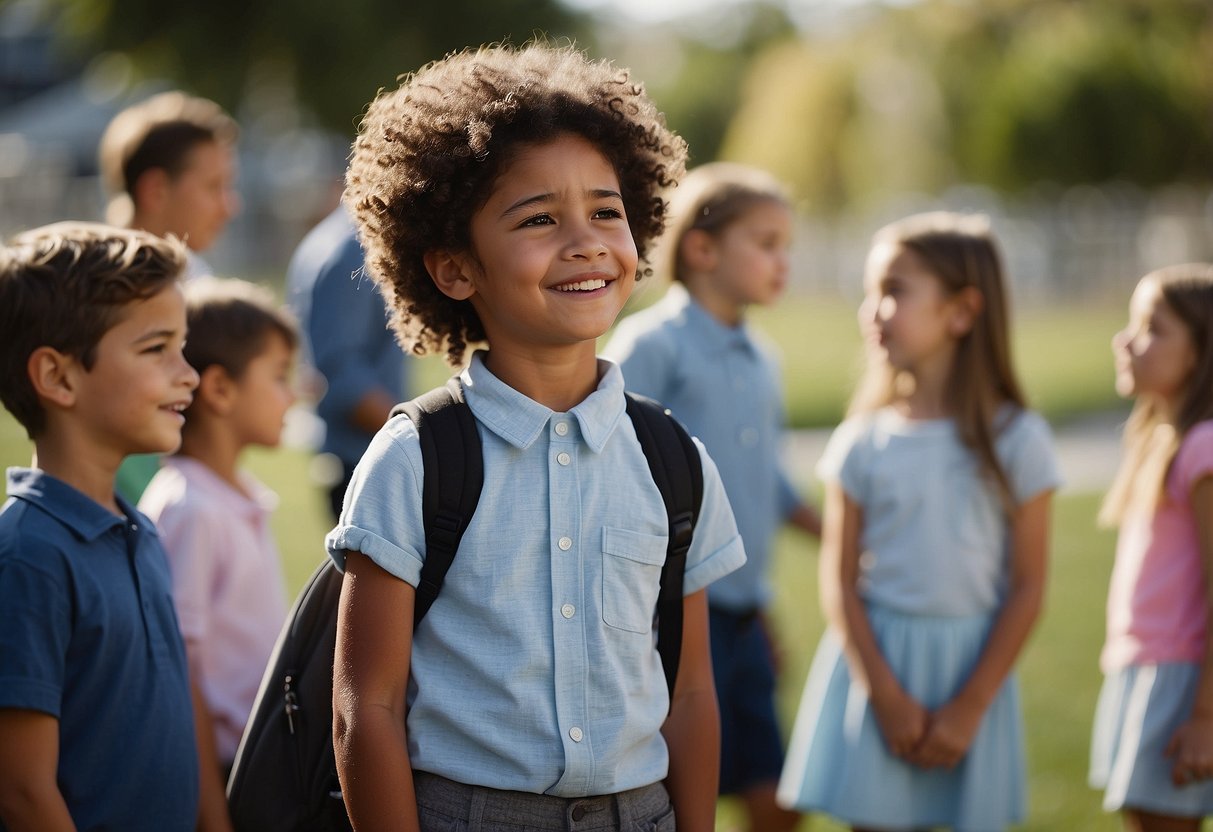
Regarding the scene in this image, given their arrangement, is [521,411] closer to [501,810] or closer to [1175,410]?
[501,810]

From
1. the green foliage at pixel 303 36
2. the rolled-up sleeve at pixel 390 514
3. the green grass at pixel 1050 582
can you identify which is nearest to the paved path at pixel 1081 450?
the green grass at pixel 1050 582

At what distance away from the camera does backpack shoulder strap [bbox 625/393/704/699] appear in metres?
2.38

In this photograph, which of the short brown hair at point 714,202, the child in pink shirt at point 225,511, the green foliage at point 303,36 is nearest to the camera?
the child in pink shirt at point 225,511

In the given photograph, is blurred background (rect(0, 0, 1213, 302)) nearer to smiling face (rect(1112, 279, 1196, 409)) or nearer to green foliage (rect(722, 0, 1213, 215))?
green foliage (rect(722, 0, 1213, 215))

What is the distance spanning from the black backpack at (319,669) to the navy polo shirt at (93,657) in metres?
0.16

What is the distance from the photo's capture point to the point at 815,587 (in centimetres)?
792

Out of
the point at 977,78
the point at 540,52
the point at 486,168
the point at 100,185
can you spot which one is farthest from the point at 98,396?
the point at 100,185

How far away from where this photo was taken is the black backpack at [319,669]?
2.38 meters

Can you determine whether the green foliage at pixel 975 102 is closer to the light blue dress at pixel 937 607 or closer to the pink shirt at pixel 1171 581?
the pink shirt at pixel 1171 581

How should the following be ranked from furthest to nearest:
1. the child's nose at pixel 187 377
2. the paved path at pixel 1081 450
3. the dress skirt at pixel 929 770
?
1. the paved path at pixel 1081 450
2. the dress skirt at pixel 929 770
3. the child's nose at pixel 187 377

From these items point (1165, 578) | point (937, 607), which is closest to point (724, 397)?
point (937, 607)

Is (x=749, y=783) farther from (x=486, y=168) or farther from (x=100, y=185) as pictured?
(x=100, y=185)

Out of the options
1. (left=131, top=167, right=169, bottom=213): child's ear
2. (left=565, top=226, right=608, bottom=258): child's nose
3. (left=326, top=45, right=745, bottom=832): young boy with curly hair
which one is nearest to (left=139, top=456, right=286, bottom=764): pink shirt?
(left=326, top=45, right=745, bottom=832): young boy with curly hair

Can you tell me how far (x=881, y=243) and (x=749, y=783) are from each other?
63.4 inches
